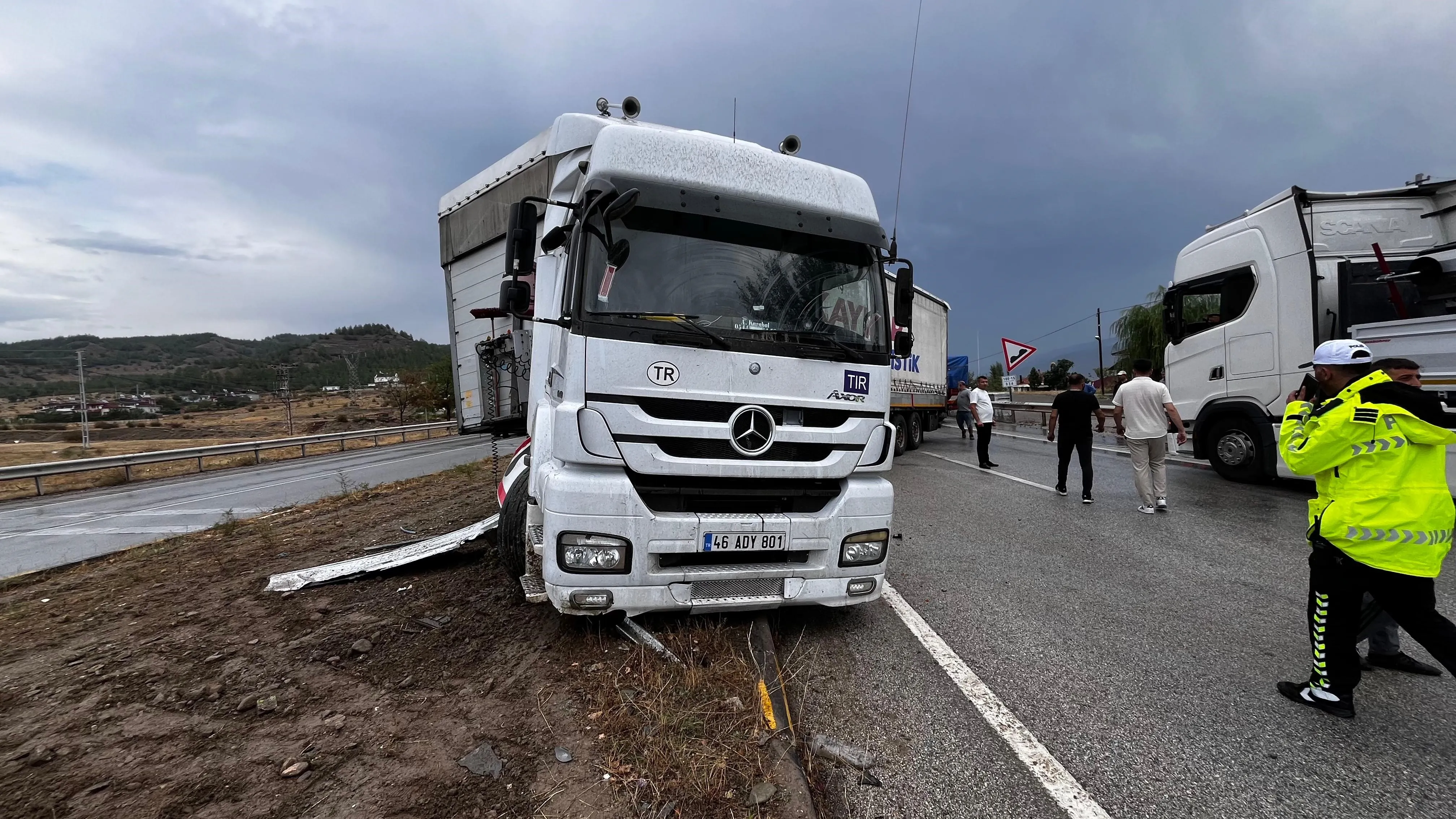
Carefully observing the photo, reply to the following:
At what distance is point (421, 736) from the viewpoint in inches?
103

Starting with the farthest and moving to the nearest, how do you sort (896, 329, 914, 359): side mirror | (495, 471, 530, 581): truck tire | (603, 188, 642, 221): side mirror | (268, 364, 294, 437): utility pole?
(268, 364, 294, 437): utility pole → (495, 471, 530, 581): truck tire → (896, 329, 914, 359): side mirror → (603, 188, 642, 221): side mirror

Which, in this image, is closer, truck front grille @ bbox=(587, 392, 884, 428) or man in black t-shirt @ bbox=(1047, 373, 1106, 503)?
truck front grille @ bbox=(587, 392, 884, 428)

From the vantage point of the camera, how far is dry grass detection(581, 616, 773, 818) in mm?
2199

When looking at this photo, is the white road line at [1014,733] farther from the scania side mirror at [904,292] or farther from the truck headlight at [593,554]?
the scania side mirror at [904,292]

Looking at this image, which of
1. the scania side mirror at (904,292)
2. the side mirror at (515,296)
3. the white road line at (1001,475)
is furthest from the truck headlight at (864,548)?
the white road line at (1001,475)

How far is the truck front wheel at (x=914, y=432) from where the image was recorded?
14.6 m

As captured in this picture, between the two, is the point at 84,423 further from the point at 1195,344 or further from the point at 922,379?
the point at 1195,344

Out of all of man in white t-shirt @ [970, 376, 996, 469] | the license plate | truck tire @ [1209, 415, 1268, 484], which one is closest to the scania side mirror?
the license plate

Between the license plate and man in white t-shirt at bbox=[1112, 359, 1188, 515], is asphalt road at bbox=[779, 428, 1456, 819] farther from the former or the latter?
man in white t-shirt at bbox=[1112, 359, 1188, 515]

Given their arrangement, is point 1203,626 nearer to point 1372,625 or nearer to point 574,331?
point 1372,625

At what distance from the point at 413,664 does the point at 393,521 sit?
465 centimetres

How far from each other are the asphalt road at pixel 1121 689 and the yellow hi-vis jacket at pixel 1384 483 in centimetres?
77

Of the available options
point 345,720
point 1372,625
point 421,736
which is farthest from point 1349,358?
point 345,720

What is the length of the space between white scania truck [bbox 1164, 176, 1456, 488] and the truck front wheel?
6091mm
